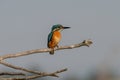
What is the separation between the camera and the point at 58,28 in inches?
425

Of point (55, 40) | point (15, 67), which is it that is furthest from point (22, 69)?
point (55, 40)

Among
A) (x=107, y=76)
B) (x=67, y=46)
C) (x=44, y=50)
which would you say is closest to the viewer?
(x=44, y=50)

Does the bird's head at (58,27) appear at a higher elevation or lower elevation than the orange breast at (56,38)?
higher

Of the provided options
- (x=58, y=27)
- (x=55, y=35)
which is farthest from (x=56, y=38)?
(x=58, y=27)

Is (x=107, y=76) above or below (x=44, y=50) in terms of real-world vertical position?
above

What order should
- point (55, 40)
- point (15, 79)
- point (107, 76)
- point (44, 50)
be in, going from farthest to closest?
1. point (107, 76)
2. point (55, 40)
3. point (44, 50)
4. point (15, 79)

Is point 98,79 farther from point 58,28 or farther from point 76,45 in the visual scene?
point 76,45

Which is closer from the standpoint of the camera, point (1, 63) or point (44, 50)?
point (1, 63)

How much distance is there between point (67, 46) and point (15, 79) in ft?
3.44

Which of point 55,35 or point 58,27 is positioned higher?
point 58,27

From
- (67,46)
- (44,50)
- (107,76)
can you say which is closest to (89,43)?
(67,46)

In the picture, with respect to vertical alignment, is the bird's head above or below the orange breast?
above

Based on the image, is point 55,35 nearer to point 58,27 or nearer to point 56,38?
point 56,38

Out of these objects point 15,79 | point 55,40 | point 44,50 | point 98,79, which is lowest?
point 15,79
